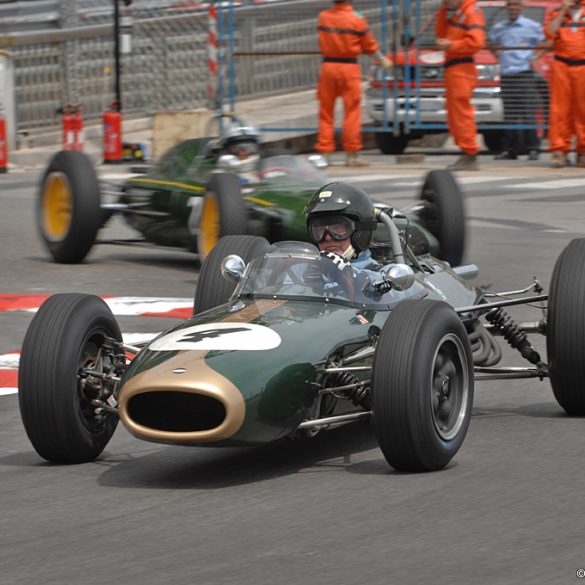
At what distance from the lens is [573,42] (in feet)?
67.3

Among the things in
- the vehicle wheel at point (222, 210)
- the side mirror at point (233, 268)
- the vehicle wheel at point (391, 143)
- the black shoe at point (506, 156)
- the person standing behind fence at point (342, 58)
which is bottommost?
the black shoe at point (506, 156)

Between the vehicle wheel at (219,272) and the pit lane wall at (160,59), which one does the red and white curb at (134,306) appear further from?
the pit lane wall at (160,59)

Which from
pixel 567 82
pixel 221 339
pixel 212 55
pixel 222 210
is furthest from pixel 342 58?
pixel 221 339

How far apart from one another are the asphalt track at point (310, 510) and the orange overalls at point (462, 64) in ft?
40.1

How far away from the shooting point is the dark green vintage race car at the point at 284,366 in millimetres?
6711

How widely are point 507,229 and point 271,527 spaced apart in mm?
10903

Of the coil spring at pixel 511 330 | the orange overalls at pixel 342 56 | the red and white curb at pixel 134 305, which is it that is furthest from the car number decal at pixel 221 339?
the orange overalls at pixel 342 56

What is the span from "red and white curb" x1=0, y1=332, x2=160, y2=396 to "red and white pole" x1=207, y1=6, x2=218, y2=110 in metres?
14.6

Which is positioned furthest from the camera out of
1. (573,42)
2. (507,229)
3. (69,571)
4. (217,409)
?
(573,42)

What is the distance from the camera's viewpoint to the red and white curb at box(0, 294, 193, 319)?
12039mm

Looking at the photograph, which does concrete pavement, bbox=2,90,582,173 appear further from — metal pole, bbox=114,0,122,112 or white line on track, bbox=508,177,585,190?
white line on track, bbox=508,177,585,190

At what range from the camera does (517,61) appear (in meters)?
22.8

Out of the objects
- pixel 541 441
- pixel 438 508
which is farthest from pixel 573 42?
pixel 438 508

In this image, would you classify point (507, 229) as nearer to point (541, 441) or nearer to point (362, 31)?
point (362, 31)
